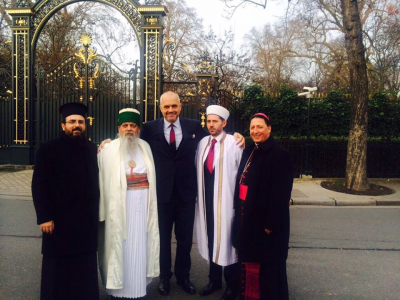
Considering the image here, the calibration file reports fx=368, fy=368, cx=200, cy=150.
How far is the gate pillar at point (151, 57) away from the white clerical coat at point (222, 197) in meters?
7.51

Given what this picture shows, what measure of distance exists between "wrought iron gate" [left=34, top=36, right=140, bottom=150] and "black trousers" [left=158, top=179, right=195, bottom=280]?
7760mm

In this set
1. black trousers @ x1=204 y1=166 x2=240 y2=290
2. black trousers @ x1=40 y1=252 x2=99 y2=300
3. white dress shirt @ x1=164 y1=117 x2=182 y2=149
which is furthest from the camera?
white dress shirt @ x1=164 y1=117 x2=182 y2=149

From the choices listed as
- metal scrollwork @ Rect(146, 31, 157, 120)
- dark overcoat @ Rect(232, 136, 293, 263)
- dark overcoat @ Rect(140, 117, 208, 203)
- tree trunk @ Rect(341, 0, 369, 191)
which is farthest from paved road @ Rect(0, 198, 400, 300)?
metal scrollwork @ Rect(146, 31, 157, 120)

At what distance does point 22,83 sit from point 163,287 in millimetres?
10787

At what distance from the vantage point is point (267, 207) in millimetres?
3324

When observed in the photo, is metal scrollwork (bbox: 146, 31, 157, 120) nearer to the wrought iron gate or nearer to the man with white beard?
the wrought iron gate

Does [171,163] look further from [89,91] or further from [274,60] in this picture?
[274,60]

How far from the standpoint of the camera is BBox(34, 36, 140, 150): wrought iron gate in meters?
11.7

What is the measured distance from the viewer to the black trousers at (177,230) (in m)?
3.90

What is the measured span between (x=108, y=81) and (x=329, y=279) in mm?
9558

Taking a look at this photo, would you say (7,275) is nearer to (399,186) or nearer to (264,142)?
(264,142)

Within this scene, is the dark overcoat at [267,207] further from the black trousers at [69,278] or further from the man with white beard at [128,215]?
the black trousers at [69,278]

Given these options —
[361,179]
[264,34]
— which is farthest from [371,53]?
[361,179]

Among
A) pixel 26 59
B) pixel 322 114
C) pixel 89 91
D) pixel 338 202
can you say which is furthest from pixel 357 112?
pixel 26 59
